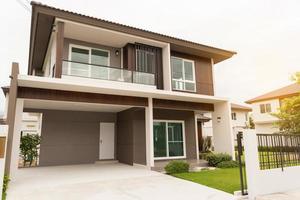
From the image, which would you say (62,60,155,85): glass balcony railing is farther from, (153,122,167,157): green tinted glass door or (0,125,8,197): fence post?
(0,125,8,197): fence post

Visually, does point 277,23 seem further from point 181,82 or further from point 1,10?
point 1,10

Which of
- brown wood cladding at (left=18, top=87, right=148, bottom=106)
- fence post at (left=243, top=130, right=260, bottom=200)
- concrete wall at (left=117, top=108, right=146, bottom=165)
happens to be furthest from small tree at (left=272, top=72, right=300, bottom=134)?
brown wood cladding at (left=18, top=87, right=148, bottom=106)

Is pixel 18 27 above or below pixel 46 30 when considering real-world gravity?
above

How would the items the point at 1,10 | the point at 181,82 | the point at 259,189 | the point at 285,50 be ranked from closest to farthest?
the point at 259,189
the point at 1,10
the point at 181,82
the point at 285,50

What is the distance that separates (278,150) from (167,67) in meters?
7.09

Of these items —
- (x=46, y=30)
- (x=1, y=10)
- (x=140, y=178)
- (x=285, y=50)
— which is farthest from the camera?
(x=285, y=50)

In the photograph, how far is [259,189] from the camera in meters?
6.03

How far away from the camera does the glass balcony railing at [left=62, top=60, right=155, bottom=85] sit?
31.4 feet

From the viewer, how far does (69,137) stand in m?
12.5

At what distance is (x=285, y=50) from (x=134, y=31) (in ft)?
45.2

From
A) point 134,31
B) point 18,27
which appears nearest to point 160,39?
point 134,31

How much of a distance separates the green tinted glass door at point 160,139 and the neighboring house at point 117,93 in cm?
6

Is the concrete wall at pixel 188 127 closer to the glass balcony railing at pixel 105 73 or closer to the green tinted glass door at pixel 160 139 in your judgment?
the green tinted glass door at pixel 160 139

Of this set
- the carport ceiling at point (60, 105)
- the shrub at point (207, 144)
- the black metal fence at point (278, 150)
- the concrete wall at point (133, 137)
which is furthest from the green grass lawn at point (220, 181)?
the shrub at point (207, 144)
